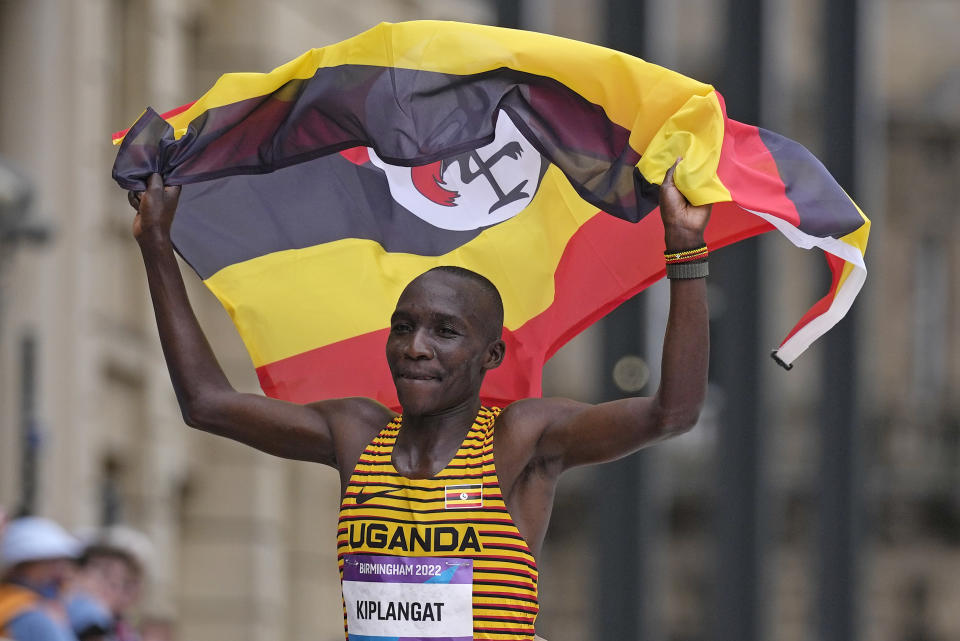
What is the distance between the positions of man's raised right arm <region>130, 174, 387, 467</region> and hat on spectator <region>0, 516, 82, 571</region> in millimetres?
2565

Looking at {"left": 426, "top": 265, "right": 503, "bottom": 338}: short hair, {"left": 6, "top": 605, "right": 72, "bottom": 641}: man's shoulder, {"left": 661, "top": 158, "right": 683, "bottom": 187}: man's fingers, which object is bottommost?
{"left": 6, "top": 605, "right": 72, "bottom": 641}: man's shoulder

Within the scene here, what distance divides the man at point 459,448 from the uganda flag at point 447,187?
35 cm

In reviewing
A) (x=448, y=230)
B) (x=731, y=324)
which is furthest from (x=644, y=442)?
(x=731, y=324)

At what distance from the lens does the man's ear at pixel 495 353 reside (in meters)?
5.30

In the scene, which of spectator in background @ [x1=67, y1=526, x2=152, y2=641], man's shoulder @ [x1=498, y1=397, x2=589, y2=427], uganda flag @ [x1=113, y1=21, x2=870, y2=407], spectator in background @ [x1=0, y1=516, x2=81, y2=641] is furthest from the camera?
spectator in background @ [x1=67, y1=526, x2=152, y2=641]

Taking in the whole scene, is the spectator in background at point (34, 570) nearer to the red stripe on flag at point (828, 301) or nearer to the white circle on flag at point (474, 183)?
the white circle on flag at point (474, 183)

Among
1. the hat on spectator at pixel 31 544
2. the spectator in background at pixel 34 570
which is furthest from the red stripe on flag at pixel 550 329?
the hat on spectator at pixel 31 544

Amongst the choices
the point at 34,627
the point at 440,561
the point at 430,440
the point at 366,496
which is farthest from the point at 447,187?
the point at 34,627

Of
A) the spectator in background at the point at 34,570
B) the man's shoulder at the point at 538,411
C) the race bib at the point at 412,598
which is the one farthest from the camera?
the spectator in background at the point at 34,570

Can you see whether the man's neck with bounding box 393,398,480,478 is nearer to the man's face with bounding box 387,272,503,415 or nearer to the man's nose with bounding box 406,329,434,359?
the man's face with bounding box 387,272,503,415

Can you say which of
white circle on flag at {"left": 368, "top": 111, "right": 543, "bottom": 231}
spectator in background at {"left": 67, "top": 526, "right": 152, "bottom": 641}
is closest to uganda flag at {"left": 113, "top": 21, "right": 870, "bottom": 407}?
white circle on flag at {"left": 368, "top": 111, "right": 543, "bottom": 231}

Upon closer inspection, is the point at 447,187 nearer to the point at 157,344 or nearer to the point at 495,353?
the point at 495,353

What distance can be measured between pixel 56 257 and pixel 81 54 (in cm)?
137

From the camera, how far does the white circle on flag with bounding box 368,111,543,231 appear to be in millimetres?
5906
